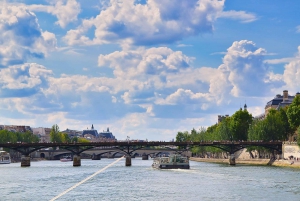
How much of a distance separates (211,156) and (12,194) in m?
126

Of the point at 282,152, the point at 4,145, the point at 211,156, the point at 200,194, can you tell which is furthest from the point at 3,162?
the point at 200,194

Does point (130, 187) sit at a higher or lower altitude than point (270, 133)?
lower

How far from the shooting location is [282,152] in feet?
454

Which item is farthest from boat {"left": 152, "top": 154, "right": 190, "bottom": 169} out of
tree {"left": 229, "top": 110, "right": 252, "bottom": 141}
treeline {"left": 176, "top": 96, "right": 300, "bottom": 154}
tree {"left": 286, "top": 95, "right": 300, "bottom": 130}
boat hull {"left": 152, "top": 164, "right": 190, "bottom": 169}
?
tree {"left": 229, "top": 110, "right": 252, "bottom": 141}

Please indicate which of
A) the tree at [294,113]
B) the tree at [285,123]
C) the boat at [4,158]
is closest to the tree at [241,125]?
the tree at [285,123]

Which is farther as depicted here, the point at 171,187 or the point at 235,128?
the point at 235,128

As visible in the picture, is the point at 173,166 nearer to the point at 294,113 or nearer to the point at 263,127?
the point at 294,113

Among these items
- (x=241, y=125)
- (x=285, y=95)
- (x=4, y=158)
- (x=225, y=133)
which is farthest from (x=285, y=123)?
(x=4, y=158)

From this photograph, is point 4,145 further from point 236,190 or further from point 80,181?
point 236,190

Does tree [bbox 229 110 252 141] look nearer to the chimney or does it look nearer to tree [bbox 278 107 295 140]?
tree [bbox 278 107 295 140]

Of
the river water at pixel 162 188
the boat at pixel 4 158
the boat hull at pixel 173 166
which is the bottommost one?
the river water at pixel 162 188

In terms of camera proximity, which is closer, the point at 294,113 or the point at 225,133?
the point at 294,113

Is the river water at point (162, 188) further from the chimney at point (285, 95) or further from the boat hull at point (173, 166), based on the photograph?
the chimney at point (285, 95)

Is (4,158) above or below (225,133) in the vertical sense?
below
